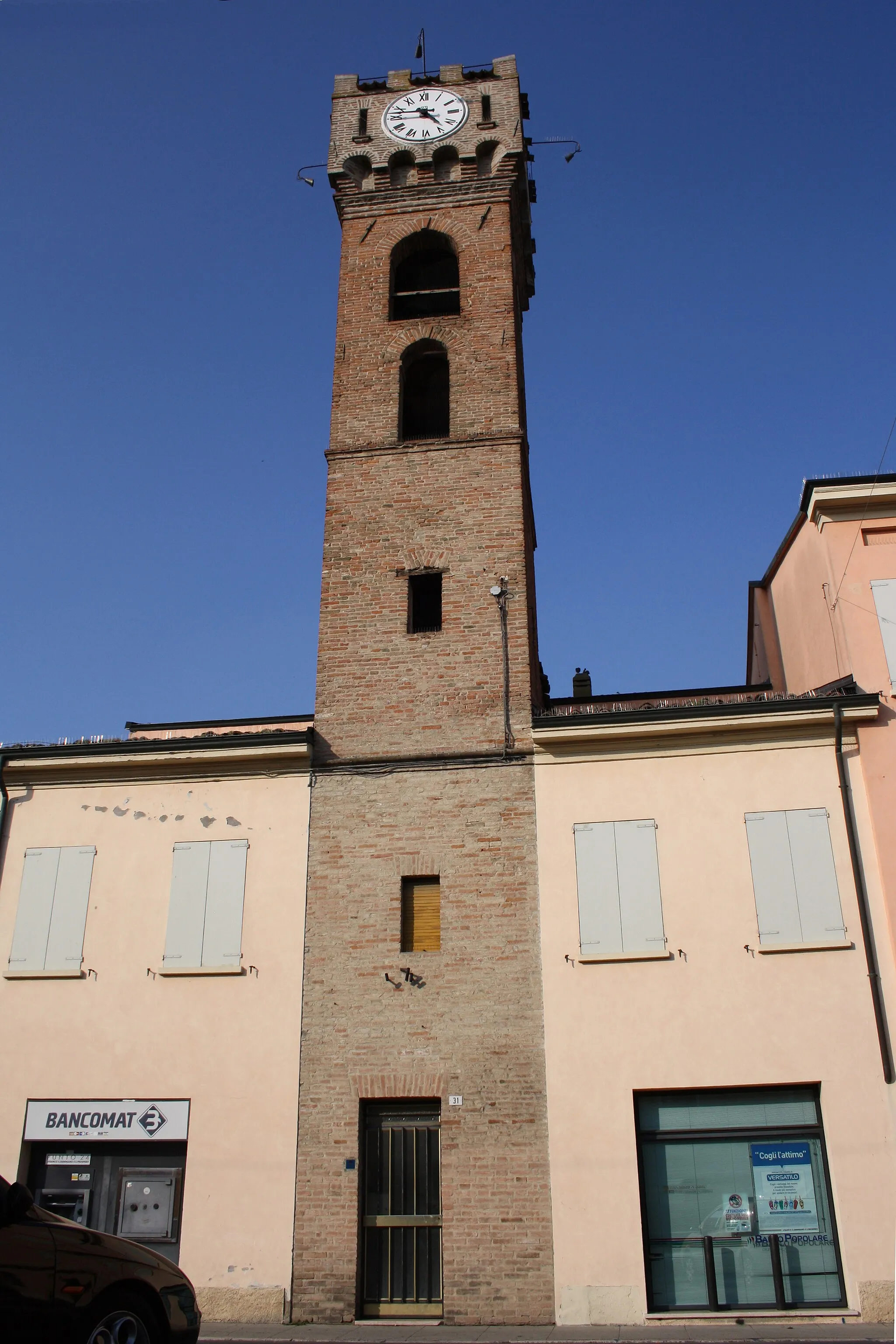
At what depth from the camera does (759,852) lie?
12.7m

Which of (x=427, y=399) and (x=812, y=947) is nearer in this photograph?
(x=812, y=947)

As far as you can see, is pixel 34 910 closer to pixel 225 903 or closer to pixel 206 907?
pixel 206 907

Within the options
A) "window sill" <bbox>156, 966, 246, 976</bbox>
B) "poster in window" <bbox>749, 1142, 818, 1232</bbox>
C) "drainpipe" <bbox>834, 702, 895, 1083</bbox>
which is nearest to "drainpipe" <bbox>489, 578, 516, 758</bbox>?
"drainpipe" <bbox>834, 702, 895, 1083</bbox>

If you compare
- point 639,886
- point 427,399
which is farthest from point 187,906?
point 427,399

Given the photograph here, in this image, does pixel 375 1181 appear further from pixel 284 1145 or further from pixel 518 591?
pixel 518 591

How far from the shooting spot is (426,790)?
1365 cm

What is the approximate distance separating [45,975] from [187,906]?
191 cm

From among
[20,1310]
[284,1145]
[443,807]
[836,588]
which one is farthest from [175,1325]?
[836,588]

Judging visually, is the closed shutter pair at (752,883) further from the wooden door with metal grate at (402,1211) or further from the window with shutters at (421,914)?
the wooden door with metal grate at (402,1211)

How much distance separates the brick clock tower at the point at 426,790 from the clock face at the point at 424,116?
123 millimetres

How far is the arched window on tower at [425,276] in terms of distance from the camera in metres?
18.4

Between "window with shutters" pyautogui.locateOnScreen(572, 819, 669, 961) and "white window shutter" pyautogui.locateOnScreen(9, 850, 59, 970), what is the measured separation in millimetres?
6724

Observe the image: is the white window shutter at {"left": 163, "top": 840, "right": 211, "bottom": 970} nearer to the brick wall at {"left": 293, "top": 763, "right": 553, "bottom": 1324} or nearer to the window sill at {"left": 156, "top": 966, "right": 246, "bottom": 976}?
the window sill at {"left": 156, "top": 966, "right": 246, "bottom": 976}

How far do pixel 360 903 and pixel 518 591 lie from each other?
479 centimetres
